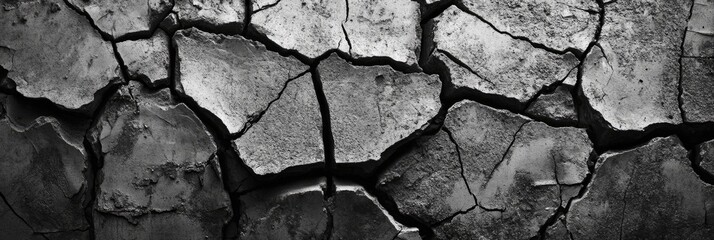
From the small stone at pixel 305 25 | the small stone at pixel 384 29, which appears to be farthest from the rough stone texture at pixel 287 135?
the small stone at pixel 384 29

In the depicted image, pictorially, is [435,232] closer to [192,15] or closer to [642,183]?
[642,183]

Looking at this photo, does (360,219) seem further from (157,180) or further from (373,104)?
(157,180)

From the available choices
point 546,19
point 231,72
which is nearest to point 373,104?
point 231,72

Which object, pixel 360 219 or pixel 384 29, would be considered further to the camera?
pixel 384 29

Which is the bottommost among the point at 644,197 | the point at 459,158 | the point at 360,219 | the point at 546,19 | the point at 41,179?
the point at 644,197

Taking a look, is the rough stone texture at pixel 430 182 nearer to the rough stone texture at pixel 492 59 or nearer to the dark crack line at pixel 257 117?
the rough stone texture at pixel 492 59

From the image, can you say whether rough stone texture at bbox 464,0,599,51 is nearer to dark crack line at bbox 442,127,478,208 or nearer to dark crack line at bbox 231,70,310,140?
dark crack line at bbox 442,127,478,208

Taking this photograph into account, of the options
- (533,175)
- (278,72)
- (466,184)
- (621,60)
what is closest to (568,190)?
(533,175)

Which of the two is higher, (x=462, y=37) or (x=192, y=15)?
(x=192, y=15)
